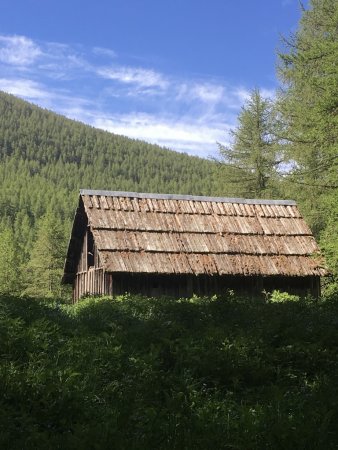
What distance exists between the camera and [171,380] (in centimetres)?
788

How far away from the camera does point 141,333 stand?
10.1m

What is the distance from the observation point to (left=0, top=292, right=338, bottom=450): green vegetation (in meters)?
5.74

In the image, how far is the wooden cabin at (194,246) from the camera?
2162 centimetres

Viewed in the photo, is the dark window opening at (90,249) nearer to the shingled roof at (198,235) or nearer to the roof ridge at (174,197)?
the shingled roof at (198,235)

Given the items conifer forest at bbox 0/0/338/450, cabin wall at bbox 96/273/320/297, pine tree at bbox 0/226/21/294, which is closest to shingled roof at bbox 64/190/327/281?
cabin wall at bbox 96/273/320/297

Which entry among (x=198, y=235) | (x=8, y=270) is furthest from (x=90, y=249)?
(x=8, y=270)

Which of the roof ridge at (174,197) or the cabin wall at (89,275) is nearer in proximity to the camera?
the cabin wall at (89,275)

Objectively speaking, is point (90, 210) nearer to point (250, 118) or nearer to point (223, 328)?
point (223, 328)

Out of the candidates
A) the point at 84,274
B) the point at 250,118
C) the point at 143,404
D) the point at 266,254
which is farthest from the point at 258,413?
the point at 250,118

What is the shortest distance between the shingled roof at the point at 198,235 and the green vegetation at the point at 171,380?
9.38 meters

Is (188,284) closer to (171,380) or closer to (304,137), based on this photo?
(304,137)

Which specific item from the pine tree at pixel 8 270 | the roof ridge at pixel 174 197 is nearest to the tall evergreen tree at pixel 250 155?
the roof ridge at pixel 174 197

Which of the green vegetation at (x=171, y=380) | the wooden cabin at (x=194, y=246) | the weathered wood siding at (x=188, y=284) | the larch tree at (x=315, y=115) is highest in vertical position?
the larch tree at (x=315, y=115)

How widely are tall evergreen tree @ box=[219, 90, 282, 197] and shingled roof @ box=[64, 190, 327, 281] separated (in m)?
12.6
